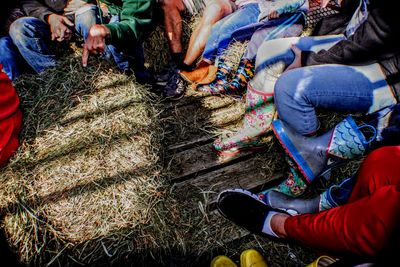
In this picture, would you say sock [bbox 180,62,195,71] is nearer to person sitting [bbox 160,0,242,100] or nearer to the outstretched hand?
person sitting [bbox 160,0,242,100]

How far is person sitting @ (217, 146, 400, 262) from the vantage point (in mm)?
958

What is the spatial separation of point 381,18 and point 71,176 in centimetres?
196

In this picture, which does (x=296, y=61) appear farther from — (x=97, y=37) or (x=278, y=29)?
(x=97, y=37)

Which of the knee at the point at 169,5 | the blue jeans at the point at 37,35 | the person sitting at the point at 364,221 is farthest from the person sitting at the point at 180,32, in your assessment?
the person sitting at the point at 364,221

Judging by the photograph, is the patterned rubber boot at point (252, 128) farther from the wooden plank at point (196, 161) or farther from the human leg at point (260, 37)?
the human leg at point (260, 37)

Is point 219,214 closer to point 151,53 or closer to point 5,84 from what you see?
point 5,84

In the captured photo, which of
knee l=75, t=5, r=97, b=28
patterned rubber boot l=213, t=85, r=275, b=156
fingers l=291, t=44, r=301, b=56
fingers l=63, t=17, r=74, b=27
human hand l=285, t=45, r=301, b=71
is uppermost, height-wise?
fingers l=291, t=44, r=301, b=56

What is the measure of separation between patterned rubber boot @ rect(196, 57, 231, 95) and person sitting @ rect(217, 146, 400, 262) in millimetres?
1352

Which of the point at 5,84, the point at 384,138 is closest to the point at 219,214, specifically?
the point at 384,138

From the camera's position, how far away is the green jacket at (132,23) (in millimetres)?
1876

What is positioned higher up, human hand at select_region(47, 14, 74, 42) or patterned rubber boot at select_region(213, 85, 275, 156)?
human hand at select_region(47, 14, 74, 42)

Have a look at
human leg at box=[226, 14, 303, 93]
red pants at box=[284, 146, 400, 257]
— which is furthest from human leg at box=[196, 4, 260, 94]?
red pants at box=[284, 146, 400, 257]

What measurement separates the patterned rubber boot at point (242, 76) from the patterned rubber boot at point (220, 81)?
Result: 0.06 metres

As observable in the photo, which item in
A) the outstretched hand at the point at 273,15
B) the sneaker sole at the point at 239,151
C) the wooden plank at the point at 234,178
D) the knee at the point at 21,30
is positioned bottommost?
the wooden plank at the point at 234,178
